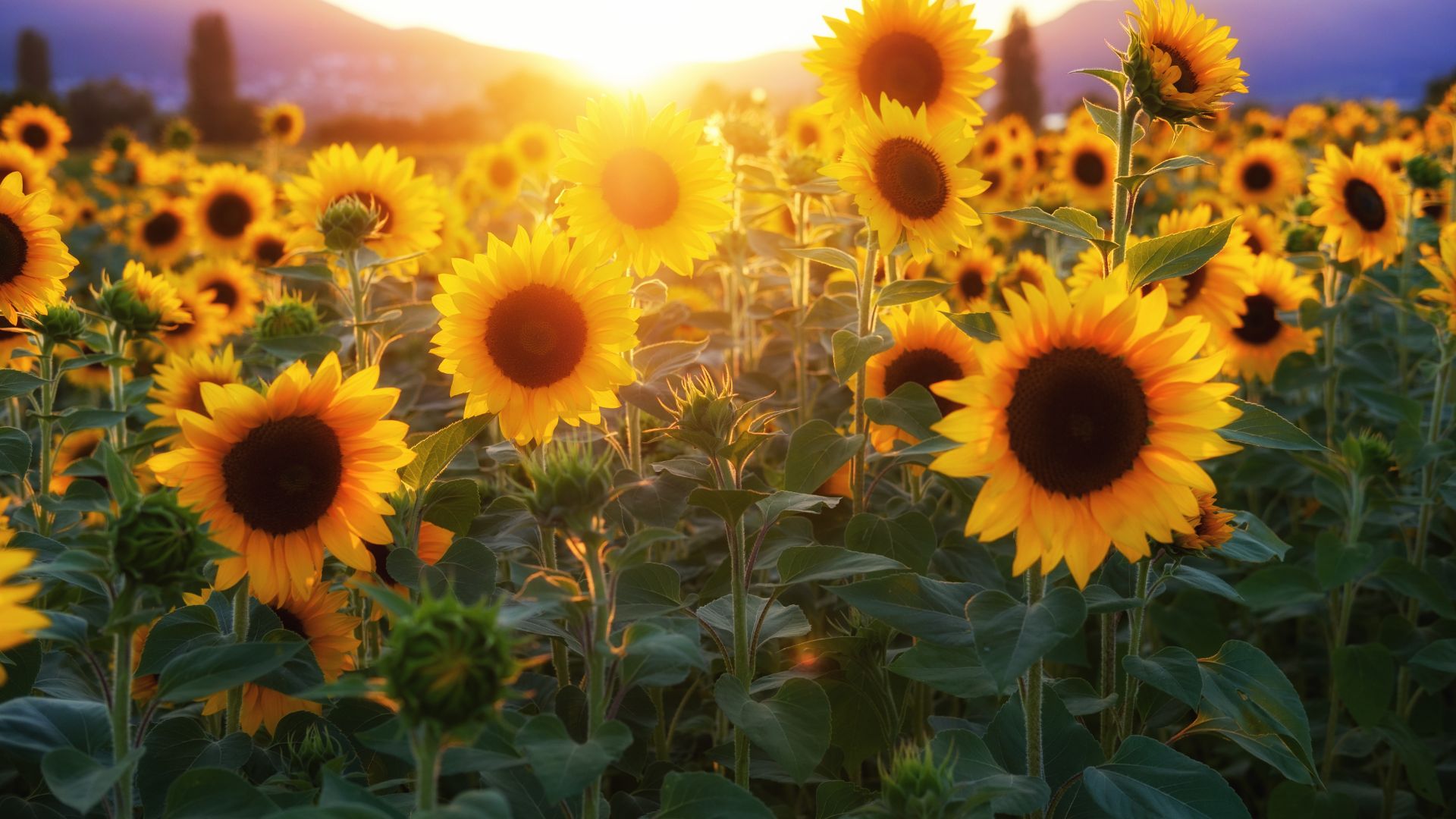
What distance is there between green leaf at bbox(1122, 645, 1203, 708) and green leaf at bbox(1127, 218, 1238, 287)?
657 millimetres

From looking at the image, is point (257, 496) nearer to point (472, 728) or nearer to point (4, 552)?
point (4, 552)

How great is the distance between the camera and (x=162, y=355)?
180 inches

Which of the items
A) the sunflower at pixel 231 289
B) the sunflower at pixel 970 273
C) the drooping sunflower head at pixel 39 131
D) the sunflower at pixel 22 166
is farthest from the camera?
the drooping sunflower head at pixel 39 131

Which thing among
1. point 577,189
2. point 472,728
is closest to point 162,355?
point 577,189

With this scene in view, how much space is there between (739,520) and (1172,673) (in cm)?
81

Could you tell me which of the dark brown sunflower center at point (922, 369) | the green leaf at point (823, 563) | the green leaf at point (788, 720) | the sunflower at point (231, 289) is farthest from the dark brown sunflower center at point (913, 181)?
the sunflower at point (231, 289)

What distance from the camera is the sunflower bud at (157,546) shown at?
1354 mm

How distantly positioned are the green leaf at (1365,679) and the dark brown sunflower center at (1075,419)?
61.7 inches

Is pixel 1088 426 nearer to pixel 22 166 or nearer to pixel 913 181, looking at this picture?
pixel 913 181

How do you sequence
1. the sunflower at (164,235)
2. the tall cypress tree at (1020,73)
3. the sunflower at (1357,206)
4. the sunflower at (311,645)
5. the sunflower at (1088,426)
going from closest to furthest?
the sunflower at (1088,426) < the sunflower at (311,645) < the sunflower at (1357,206) < the sunflower at (164,235) < the tall cypress tree at (1020,73)

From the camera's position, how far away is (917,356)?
2.76 metres

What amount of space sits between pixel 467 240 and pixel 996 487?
3.61 meters

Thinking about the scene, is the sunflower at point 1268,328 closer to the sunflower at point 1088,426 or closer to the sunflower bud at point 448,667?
the sunflower at point 1088,426

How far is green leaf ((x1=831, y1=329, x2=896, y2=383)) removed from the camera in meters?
2.18
